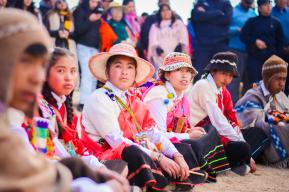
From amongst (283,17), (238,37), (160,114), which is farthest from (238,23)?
(160,114)

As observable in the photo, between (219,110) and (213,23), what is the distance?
11.9ft

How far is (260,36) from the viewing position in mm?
8297

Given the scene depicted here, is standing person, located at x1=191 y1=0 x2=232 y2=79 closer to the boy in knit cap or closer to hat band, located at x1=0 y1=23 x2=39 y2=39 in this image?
the boy in knit cap

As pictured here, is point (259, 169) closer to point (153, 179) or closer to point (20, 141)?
point (153, 179)

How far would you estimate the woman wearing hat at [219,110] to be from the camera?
17.3ft

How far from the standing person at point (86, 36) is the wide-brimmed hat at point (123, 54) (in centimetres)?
422

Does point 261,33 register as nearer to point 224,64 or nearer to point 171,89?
point 224,64

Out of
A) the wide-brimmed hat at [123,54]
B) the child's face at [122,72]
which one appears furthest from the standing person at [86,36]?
the child's face at [122,72]

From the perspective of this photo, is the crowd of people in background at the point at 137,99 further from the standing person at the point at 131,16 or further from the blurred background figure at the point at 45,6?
the standing person at the point at 131,16

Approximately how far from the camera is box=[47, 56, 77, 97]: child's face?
10.9 feet

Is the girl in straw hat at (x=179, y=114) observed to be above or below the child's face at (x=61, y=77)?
below

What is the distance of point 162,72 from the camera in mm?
4961

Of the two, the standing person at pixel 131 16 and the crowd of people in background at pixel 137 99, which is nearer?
the crowd of people in background at pixel 137 99

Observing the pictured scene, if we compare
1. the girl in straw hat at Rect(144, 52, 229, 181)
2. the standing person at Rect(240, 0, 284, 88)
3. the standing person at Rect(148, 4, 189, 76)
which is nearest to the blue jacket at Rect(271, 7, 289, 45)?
the standing person at Rect(240, 0, 284, 88)
